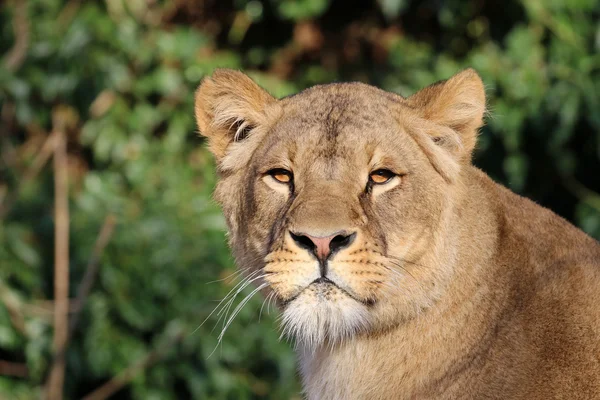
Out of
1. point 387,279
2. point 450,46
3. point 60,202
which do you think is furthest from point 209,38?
point 387,279

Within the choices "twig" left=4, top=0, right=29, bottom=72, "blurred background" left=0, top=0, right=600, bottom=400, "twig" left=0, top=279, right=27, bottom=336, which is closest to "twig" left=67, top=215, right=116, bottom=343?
"blurred background" left=0, top=0, right=600, bottom=400

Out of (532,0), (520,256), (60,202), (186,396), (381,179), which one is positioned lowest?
(186,396)

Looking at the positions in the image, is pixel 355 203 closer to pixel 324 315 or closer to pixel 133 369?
pixel 324 315

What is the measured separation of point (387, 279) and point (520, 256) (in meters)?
0.48

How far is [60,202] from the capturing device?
22.2 ft

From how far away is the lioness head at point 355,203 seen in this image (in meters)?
3.77

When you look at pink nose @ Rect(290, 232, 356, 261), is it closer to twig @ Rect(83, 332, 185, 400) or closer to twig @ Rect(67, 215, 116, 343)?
twig @ Rect(67, 215, 116, 343)

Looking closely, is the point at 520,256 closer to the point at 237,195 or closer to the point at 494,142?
the point at 237,195

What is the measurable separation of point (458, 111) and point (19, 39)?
4.77m

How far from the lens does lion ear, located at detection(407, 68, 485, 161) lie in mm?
4051

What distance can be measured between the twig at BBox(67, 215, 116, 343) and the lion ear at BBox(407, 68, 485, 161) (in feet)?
10.4

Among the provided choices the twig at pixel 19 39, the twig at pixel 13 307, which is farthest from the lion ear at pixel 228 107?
the twig at pixel 19 39

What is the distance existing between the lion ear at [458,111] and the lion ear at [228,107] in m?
0.68

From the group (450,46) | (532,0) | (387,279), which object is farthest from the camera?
(450,46)
